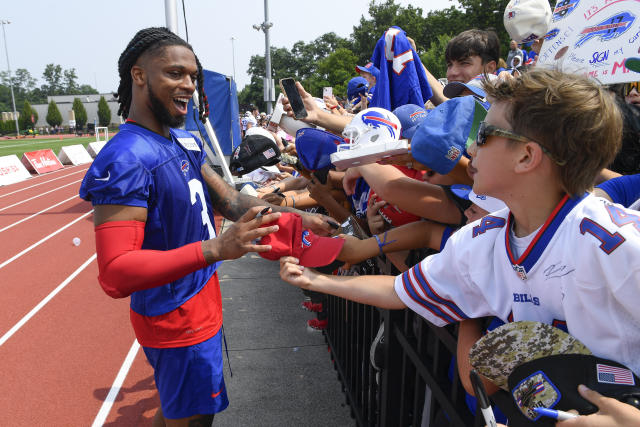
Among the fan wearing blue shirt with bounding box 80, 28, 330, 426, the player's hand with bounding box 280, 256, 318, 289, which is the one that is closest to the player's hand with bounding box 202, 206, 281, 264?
the fan wearing blue shirt with bounding box 80, 28, 330, 426

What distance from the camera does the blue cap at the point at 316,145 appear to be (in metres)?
2.83

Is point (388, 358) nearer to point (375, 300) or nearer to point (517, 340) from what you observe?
point (375, 300)

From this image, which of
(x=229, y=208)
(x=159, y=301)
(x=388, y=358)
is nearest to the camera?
(x=159, y=301)

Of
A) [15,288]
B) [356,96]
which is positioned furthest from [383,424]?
[15,288]

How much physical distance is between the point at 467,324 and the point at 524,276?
0.32 metres

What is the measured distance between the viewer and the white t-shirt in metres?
1.00

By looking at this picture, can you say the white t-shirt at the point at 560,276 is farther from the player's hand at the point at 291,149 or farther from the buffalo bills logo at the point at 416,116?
the player's hand at the point at 291,149

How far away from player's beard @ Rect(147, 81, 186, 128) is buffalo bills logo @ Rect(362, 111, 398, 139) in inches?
36.3

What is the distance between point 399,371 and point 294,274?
0.96m

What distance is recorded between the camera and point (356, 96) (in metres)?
5.81

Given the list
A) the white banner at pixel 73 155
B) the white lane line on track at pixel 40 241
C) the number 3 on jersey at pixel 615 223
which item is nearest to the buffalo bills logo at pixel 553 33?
the number 3 on jersey at pixel 615 223

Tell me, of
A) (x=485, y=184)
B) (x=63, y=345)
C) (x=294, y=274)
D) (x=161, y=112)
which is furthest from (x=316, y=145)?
(x=63, y=345)

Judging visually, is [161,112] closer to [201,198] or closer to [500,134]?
[201,198]

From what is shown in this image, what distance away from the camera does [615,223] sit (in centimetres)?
102
